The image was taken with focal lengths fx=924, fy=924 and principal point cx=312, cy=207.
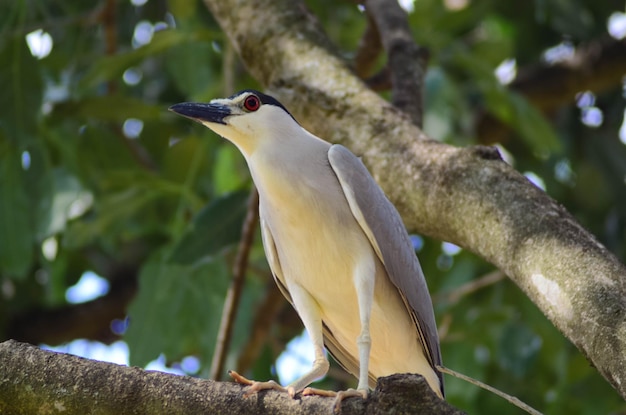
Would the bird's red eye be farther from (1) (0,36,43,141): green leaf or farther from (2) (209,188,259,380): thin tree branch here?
(1) (0,36,43,141): green leaf

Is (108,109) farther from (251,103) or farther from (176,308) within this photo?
(251,103)

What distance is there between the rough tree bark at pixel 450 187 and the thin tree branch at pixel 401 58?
0.33 metres

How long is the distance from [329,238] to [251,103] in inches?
26.0

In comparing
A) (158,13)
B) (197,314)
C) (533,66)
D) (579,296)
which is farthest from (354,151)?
(533,66)

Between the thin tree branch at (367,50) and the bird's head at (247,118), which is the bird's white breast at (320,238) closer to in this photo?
the bird's head at (247,118)

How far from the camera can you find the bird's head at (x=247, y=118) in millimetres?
3513

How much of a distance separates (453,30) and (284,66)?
323 centimetres

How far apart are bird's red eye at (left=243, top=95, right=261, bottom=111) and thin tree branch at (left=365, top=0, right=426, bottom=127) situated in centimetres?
58

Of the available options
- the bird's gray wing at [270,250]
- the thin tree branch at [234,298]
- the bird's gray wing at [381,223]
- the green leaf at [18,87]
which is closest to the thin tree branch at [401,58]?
the bird's gray wing at [381,223]

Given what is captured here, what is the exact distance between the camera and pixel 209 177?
20.0 ft

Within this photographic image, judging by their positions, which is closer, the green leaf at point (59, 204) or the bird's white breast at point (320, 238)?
the bird's white breast at point (320, 238)

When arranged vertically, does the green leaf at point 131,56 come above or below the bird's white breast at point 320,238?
below

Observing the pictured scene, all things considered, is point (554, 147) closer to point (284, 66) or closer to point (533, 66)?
point (533, 66)

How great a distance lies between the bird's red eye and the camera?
11.8 ft
